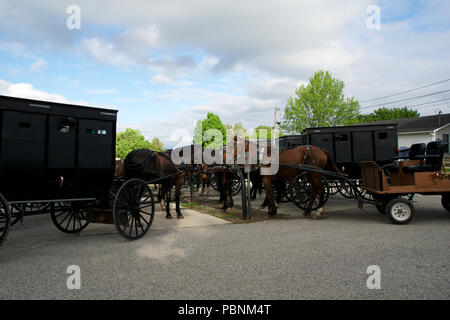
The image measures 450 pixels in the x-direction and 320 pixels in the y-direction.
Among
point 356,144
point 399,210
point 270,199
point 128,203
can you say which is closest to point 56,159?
point 128,203

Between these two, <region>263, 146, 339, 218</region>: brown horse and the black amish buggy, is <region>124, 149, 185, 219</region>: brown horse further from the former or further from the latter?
the black amish buggy

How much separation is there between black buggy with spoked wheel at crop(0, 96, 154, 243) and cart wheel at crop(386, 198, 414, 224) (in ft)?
19.0

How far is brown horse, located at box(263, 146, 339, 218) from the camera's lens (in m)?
8.22

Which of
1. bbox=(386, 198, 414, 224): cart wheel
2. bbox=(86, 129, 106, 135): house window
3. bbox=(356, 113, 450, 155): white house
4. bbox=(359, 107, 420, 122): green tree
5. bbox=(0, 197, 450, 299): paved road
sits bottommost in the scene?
bbox=(0, 197, 450, 299): paved road

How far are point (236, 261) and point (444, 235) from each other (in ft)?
14.7

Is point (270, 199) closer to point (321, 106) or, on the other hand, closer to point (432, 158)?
point (432, 158)

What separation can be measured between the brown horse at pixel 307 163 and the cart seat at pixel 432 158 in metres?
1.98

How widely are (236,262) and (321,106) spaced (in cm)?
3303

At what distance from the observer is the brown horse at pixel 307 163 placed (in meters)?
8.22

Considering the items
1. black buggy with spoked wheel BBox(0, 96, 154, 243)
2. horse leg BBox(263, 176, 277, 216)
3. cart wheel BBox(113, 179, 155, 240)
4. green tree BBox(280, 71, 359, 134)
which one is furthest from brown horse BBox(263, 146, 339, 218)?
green tree BBox(280, 71, 359, 134)

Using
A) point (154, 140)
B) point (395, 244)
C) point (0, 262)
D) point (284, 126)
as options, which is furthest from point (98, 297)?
point (154, 140)

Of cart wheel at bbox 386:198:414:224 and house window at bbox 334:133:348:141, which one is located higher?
house window at bbox 334:133:348:141

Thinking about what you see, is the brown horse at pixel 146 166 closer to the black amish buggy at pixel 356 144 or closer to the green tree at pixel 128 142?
the black amish buggy at pixel 356 144

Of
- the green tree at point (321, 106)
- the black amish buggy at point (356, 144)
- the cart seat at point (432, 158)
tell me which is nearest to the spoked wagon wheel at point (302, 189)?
the black amish buggy at point (356, 144)
